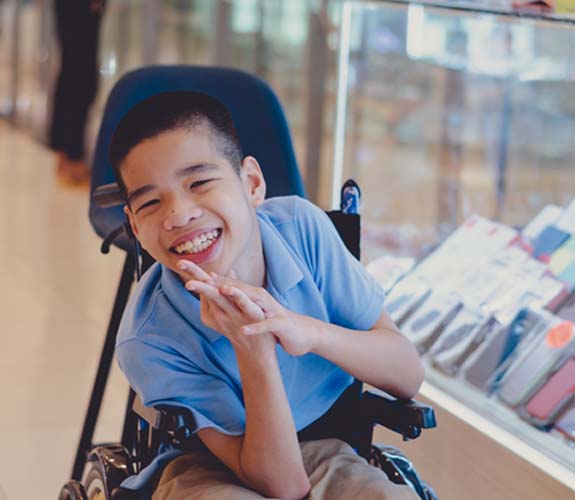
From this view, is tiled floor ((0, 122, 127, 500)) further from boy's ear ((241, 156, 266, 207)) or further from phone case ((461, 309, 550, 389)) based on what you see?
boy's ear ((241, 156, 266, 207))

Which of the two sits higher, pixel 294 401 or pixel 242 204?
pixel 242 204

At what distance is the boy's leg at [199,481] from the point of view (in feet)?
4.42

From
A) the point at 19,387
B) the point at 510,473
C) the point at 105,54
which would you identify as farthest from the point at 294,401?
the point at 105,54

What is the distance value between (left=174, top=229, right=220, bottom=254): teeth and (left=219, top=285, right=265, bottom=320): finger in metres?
0.12

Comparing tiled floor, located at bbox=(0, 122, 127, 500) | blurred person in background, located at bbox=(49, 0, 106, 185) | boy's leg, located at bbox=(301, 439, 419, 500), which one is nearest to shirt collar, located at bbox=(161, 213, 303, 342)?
boy's leg, located at bbox=(301, 439, 419, 500)

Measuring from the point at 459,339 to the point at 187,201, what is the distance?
99 cm

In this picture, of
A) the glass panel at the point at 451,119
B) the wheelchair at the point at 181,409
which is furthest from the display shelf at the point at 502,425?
the glass panel at the point at 451,119

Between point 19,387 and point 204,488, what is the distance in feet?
5.71

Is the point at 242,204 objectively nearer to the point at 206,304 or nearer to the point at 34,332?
the point at 206,304

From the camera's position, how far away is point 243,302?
48.6 inches

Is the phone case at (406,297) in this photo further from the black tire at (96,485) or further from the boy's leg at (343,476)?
the black tire at (96,485)

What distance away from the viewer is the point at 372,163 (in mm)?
3695

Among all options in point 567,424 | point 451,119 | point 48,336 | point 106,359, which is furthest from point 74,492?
point 451,119

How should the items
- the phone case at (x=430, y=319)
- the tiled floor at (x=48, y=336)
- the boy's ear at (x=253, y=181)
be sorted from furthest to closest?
the tiled floor at (x=48, y=336) < the phone case at (x=430, y=319) < the boy's ear at (x=253, y=181)
